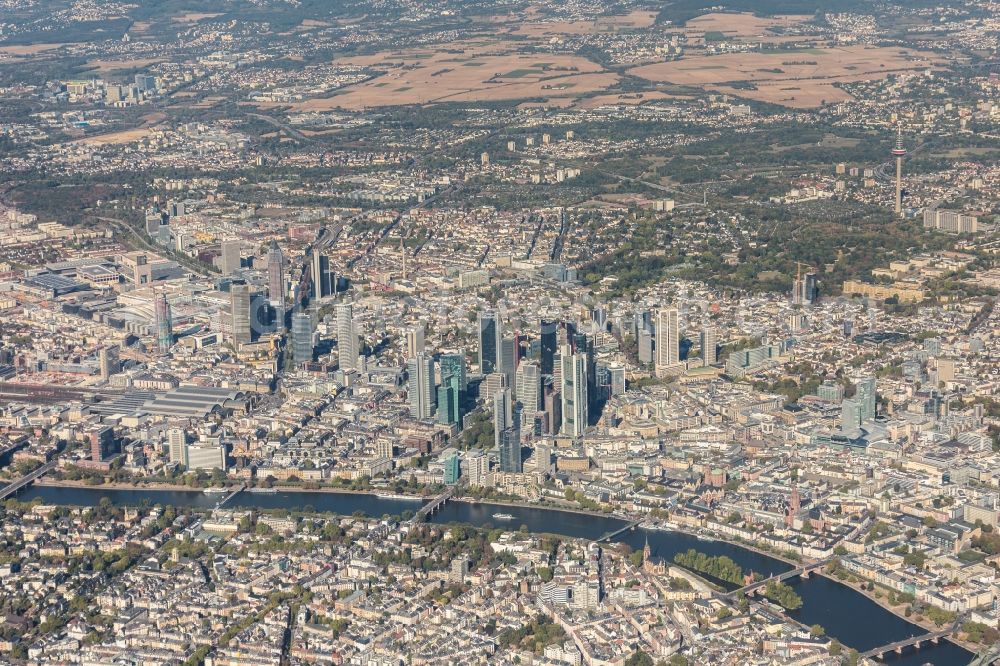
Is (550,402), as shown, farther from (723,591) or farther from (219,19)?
(219,19)

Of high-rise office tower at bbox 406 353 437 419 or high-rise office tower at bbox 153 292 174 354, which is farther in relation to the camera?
high-rise office tower at bbox 153 292 174 354

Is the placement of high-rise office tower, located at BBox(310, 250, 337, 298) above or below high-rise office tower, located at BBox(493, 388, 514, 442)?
below

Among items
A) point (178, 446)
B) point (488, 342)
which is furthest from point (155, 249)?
point (178, 446)

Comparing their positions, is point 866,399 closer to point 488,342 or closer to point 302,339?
point 488,342

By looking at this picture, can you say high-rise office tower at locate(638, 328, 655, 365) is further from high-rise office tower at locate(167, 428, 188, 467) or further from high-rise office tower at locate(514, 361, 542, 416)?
high-rise office tower at locate(167, 428, 188, 467)

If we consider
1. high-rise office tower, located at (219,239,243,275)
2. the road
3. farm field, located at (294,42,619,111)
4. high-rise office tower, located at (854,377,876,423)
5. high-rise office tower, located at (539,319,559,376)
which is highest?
high-rise office tower, located at (539,319,559,376)

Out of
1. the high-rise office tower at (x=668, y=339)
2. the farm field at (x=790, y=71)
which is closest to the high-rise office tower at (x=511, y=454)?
the high-rise office tower at (x=668, y=339)

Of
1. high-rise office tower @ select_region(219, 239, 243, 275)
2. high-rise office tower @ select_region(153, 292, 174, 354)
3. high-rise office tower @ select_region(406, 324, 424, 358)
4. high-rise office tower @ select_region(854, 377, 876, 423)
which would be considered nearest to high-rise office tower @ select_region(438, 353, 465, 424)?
high-rise office tower @ select_region(406, 324, 424, 358)
